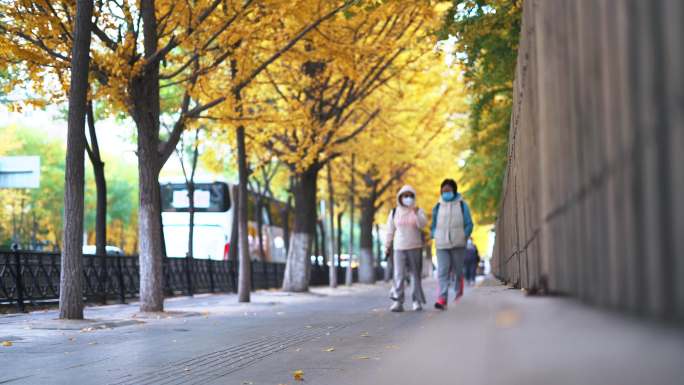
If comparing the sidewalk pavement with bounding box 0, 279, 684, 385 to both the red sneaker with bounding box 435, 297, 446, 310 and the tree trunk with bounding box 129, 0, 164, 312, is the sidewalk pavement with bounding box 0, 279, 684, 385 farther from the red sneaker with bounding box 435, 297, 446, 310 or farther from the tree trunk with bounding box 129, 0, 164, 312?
the tree trunk with bounding box 129, 0, 164, 312

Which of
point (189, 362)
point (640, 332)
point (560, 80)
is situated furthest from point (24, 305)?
point (640, 332)

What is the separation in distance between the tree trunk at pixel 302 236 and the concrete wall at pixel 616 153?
26.8 meters

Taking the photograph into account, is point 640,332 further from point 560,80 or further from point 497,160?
point 497,160

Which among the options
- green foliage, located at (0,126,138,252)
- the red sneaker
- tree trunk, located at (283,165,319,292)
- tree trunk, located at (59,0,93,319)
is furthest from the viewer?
green foliage, located at (0,126,138,252)

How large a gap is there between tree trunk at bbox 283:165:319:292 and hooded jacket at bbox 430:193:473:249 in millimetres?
15676

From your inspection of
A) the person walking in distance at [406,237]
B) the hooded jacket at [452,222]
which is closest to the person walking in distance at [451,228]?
the hooded jacket at [452,222]

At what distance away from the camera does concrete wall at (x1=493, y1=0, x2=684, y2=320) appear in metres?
1.61

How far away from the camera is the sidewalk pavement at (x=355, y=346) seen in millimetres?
1797

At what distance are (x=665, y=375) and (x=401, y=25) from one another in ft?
80.3

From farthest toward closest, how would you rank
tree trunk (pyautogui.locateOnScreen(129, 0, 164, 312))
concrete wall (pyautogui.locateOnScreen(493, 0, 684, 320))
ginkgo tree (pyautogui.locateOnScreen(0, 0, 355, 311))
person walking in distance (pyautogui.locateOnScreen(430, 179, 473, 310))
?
tree trunk (pyautogui.locateOnScreen(129, 0, 164, 312)) → ginkgo tree (pyautogui.locateOnScreen(0, 0, 355, 311)) → person walking in distance (pyautogui.locateOnScreen(430, 179, 473, 310)) → concrete wall (pyautogui.locateOnScreen(493, 0, 684, 320))

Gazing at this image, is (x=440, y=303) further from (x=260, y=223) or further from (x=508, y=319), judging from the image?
(x=260, y=223)

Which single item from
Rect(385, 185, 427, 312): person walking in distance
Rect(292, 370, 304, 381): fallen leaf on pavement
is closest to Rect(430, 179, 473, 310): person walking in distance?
Rect(385, 185, 427, 312): person walking in distance

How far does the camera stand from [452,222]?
15.1 metres

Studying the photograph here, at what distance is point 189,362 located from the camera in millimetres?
8914
